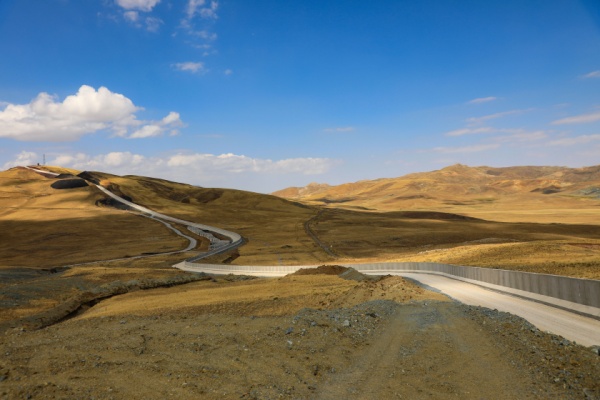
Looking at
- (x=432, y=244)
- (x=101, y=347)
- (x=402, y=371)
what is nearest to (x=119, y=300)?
(x=101, y=347)

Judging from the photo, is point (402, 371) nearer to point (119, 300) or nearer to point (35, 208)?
point (119, 300)

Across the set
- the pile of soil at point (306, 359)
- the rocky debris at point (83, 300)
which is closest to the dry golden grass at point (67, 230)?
the rocky debris at point (83, 300)

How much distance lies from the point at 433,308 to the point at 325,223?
354 ft

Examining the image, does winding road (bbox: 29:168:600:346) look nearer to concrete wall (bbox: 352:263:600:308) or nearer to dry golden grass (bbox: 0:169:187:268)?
concrete wall (bbox: 352:263:600:308)

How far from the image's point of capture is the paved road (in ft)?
51.1

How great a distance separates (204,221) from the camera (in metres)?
135

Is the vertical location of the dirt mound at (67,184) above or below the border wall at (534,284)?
above

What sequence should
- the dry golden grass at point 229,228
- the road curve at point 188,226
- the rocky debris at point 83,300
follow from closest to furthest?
the rocky debris at point 83,300, the dry golden grass at point 229,228, the road curve at point 188,226

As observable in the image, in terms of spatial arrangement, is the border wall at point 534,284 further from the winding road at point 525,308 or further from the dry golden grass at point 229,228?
the dry golden grass at point 229,228

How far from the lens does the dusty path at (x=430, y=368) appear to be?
1088 centimetres

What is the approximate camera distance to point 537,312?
66.1 feet

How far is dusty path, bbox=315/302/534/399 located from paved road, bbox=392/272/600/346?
3.02m

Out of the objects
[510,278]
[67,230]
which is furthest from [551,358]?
[67,230]

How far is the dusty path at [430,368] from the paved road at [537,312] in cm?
302
